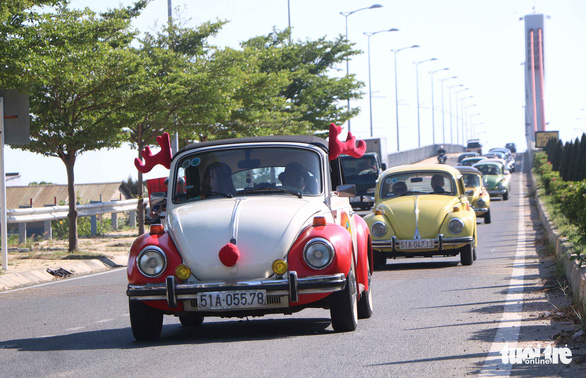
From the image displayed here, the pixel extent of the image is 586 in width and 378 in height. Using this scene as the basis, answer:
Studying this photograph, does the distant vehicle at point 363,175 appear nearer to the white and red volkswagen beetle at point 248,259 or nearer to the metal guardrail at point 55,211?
the metal guardrail at point 55,211

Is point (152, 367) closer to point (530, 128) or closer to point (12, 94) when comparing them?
point (12, 94)

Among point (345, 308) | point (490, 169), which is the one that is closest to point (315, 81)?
point (490, 169)

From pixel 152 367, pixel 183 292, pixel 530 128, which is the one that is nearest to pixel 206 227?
pixel 183 292

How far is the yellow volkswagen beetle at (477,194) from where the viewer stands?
26906mm

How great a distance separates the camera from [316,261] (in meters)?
8.03

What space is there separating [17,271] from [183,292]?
1019 cm

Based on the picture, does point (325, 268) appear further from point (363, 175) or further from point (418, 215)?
point (363, 175)

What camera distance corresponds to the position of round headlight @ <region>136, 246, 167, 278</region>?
812cm

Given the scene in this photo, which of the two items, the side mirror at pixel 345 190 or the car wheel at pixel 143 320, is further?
the side mirror at pixel 345 190

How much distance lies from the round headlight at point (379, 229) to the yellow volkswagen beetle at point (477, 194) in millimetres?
11426

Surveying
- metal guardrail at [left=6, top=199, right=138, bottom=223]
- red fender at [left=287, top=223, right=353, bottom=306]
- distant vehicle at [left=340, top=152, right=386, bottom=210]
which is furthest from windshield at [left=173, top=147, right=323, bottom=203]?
distant vehicle at [left=340, top=152, right=386, bottom=210]

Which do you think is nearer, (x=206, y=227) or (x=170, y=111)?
(x=206, y=227)

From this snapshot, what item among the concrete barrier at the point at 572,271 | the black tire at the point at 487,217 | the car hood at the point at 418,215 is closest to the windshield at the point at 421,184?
the car hood at the point at 418,215

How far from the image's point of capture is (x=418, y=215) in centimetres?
1582
